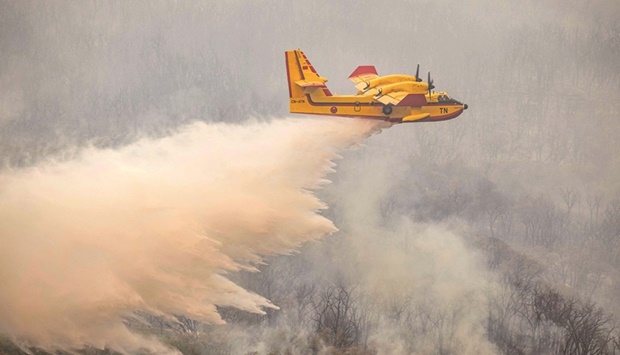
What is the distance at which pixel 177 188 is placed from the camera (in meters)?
54.2

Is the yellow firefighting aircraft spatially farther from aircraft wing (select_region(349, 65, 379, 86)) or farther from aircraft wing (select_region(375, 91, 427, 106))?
aircraft wing (select_region(349, 65, 379, 86))

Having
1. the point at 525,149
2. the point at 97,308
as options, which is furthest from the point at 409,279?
the point at 97,308

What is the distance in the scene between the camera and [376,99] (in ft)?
174

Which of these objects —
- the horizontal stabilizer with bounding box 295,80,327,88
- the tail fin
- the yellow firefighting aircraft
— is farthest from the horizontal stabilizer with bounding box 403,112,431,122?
the horizontal stabilizer with bounding box 295,80,327,88

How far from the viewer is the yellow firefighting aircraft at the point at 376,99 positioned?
173 feet

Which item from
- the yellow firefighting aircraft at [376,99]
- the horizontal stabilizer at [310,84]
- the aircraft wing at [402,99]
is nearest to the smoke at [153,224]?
the yellow firefighting aircraft at [376,99]

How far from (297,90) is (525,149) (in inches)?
3740

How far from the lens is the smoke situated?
48.7m

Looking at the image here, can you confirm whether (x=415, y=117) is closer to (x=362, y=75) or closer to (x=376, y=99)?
(x=376, y=99)

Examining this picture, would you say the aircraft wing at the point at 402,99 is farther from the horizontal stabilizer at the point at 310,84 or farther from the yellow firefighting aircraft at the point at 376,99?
the horizontal stabilizer at the point at 310,84

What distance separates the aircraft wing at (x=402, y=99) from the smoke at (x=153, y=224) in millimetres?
2413

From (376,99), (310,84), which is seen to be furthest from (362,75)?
(310,84)

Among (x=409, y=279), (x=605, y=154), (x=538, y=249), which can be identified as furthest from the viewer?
(x=605, y=154)

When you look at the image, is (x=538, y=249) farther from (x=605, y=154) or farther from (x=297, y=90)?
(x=297, y=90)
